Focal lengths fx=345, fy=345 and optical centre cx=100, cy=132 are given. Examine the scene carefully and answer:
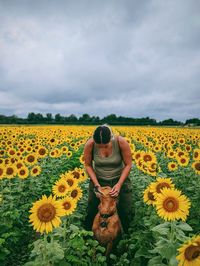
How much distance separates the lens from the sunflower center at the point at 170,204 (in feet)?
12.1

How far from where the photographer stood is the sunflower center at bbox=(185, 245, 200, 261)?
2420mm

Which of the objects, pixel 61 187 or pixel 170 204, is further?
pixel 61 187

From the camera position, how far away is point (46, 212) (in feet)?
11.6

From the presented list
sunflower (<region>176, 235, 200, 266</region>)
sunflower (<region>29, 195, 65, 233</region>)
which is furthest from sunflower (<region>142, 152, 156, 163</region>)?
sunflower (<region>176, 235, 200, 266</region>)

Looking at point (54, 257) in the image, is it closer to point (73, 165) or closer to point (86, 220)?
point (86, 220)

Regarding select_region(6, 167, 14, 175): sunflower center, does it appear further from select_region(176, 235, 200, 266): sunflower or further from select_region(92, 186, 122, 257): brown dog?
select_region(176, 235, 200, 266): sunflower

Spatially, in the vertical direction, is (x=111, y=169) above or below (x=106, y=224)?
above

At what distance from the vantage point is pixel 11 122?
59344mm

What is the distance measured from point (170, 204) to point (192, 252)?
127cm

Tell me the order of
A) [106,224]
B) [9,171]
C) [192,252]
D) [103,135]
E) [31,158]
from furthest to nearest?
[31,158]
[9,171]
[103,135]
[106,224]
[192,252]

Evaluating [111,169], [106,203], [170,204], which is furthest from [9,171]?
[170,204]

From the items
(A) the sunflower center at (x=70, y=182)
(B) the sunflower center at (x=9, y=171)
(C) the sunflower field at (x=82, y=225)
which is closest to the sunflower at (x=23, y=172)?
(C) the sunflower field at (x=82, y=225)

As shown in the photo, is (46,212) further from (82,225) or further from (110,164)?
(82,225)

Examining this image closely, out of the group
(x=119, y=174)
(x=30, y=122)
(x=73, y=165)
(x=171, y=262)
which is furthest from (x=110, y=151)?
(x=30, y=122)
